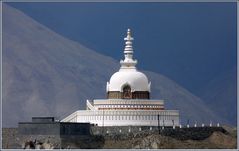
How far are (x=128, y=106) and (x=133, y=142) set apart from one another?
262cm

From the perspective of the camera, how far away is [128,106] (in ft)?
199

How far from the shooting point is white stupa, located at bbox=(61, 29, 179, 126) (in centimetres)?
6038

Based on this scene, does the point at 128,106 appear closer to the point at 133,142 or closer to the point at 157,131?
the point at 157,131

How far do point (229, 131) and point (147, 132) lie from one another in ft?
15.9

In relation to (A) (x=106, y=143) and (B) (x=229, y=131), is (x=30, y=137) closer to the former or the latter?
(A) (x=106, y=143)

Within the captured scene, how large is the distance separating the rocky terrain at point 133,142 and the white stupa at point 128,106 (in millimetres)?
1492

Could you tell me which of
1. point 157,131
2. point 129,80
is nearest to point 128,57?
point 129,80

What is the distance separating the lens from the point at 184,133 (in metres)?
59.6

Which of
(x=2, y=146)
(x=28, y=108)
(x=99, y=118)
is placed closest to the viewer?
(x=2, y=146)

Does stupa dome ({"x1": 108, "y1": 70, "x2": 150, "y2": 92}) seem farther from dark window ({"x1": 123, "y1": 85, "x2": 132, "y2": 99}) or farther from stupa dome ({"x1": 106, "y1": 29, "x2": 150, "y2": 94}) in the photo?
dark window ({"x1": 123, "y1": 85, "x2": 132, "y2": 99})

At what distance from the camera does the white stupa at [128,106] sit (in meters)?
60.4

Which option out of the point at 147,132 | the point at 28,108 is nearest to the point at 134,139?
the point at 147,132

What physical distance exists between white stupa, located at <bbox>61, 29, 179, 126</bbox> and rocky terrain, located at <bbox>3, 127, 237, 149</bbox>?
58.7 inches

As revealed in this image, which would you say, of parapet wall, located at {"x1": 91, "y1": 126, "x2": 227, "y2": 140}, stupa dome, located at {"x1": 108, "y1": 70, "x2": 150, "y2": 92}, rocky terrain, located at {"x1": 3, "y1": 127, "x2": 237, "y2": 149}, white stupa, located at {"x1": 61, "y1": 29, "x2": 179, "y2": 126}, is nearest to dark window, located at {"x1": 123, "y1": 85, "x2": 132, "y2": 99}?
white stupa, located at {"x1": 61, "y1": 29, "x2": 179, "y2": 126}
